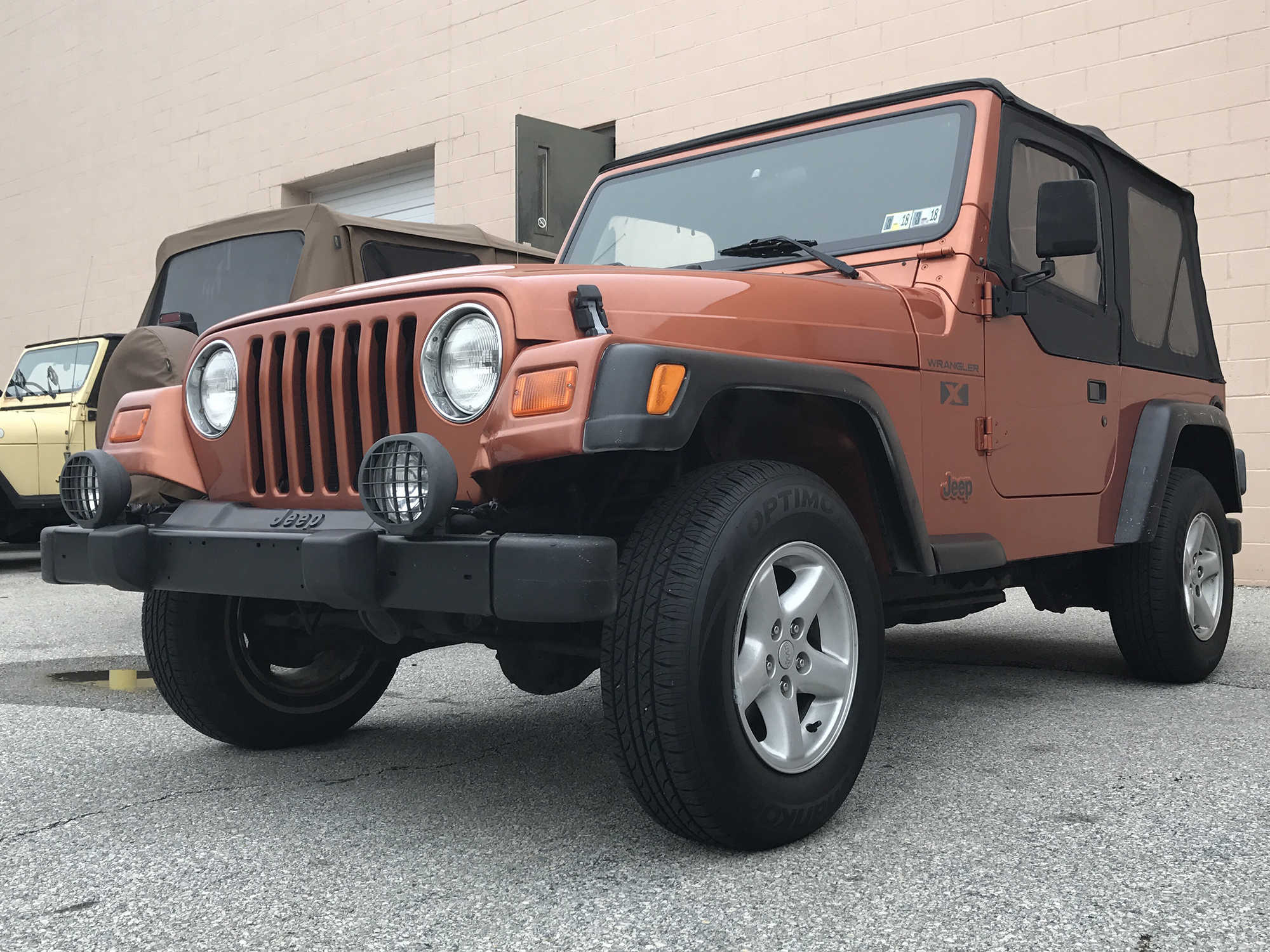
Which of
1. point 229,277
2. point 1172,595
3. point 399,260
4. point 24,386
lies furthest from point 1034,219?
point 24,386

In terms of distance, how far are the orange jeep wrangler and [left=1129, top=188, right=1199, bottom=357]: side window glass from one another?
85mm

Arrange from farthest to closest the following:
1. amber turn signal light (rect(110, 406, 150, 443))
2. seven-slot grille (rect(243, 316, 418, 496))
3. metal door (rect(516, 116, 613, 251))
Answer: metal door (rect(516, 116, 613, 251)), amber turn signal light (rect(110, 406, 150, 443)), seven-slot grille (rect(243, 316, 418, 496))

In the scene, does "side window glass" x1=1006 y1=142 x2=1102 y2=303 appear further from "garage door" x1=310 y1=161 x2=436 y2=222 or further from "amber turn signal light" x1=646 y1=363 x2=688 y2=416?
"garage door" x1=310 y1=161 x2=436 y2=222

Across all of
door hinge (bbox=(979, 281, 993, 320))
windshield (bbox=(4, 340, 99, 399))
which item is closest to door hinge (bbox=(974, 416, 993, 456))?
door hinge (bbox=(979, 281, 993, 320))

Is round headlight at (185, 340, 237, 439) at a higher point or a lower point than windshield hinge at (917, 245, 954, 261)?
lower

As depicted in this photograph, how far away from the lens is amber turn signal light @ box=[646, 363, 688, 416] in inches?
97.0

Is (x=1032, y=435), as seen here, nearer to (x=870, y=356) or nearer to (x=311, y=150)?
(x=870, y=356)

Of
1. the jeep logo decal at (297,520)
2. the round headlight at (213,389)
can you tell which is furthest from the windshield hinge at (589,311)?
the round headlight at (213,389)

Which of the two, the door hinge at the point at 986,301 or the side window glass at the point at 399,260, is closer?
the door hinge at the point at 986,301

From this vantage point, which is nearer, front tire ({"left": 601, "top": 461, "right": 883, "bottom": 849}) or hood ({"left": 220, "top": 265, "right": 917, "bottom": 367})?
front tire ({"left": 601, "top": 461, "right": 883, "bottom": 849})

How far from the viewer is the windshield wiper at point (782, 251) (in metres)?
3.58

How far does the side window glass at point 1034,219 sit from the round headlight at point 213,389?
240cm

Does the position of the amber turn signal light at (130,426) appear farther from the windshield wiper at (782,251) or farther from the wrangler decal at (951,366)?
the wrangler decal at (951,366)

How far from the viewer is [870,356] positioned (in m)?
3.21
